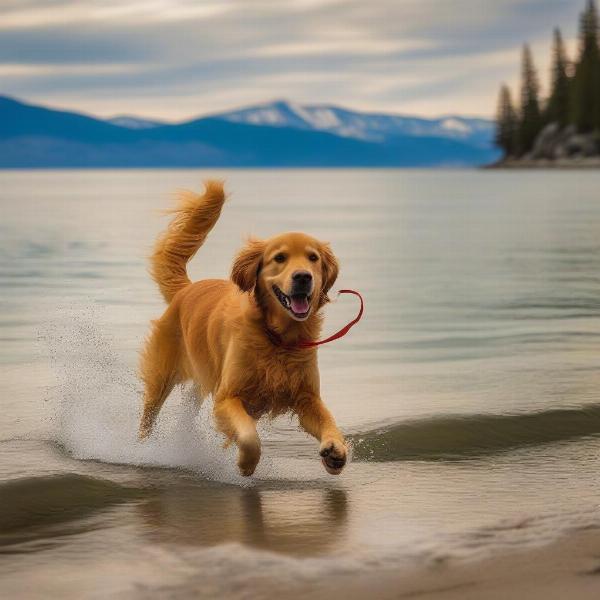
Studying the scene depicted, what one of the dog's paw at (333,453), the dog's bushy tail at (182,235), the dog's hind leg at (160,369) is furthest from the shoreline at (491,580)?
the dog's bushy tail at (182,235)

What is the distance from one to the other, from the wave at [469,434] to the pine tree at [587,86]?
116m

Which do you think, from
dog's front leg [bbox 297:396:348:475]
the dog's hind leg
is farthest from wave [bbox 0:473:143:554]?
the dog's hind leg

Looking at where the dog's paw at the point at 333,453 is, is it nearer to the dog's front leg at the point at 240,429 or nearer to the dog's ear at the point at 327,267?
the dog's front leg at the point at 240,429

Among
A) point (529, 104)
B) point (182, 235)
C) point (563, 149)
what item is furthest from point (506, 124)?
point (182, 235)

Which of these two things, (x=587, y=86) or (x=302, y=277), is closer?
(x=302, y=277)

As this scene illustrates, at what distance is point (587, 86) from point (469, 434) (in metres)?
118

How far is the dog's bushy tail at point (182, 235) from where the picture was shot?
26.5 feet

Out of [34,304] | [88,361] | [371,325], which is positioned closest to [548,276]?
[371,325]

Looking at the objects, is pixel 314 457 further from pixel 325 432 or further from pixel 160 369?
pixel 160 369

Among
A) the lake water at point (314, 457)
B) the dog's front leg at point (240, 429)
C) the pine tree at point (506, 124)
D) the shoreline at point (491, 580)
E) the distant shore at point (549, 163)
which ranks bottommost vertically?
the shoreline at point (491, 580)

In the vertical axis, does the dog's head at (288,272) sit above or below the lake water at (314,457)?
above

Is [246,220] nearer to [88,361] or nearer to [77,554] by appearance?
[88,361]

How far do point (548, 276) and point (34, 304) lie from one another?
8728 mm

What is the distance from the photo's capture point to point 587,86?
11994 centimetres
